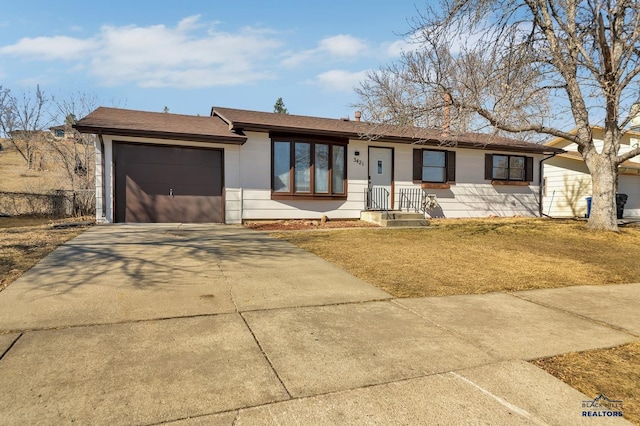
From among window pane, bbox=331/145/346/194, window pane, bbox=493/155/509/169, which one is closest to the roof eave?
window pane, bbox=331/145/346/194

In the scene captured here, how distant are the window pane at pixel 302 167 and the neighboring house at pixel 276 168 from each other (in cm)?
3

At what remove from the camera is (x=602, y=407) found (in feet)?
7.45

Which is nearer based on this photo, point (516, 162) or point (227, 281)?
point (227, 281)

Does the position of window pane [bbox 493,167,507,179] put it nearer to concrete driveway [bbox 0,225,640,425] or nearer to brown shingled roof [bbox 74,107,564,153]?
brown shingled roof [bbox 74,107,564,153]

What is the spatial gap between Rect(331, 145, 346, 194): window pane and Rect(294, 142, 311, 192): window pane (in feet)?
3.05

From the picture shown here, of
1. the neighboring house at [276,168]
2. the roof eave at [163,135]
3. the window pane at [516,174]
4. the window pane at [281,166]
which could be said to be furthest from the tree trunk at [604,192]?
the roof eave at [163,135]

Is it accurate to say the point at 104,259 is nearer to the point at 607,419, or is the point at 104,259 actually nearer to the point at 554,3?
the point at 607,419

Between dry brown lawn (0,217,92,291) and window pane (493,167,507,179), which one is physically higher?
window pane (493,167,507,179)

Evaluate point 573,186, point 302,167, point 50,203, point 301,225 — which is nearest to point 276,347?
point 301,225

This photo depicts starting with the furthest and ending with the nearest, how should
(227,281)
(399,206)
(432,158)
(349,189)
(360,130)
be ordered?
(432,158) → (399,206) → (360,130) → (349,189) → (227,281)

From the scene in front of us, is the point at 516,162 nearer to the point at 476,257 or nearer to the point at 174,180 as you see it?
the point at 476,257

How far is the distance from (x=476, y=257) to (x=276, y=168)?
23.5ft

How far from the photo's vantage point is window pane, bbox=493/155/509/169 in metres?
15.6

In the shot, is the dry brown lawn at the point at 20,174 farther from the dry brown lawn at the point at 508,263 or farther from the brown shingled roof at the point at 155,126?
the dry brown lawn at the point at 508,263
